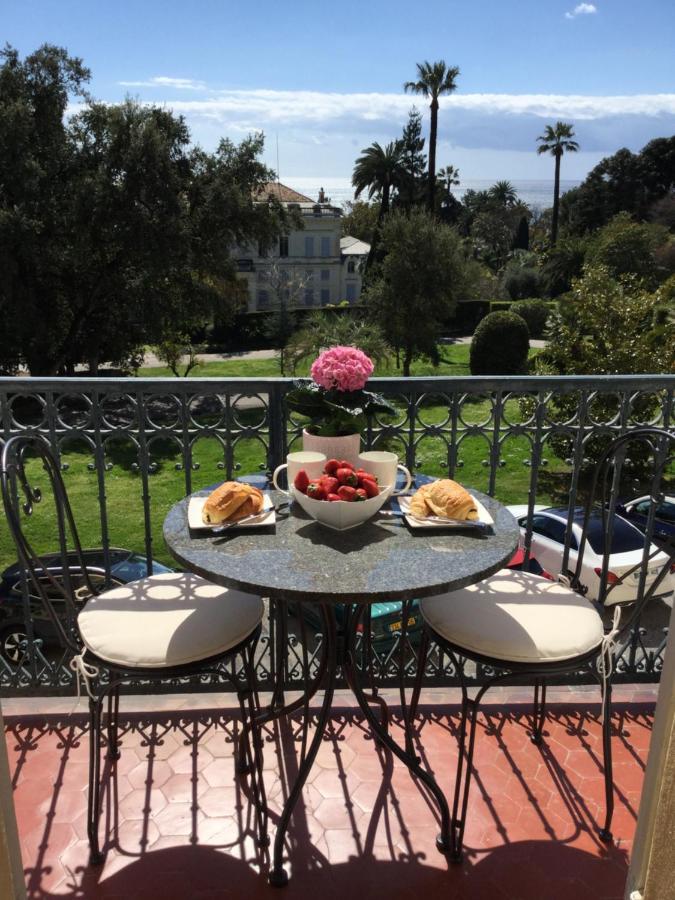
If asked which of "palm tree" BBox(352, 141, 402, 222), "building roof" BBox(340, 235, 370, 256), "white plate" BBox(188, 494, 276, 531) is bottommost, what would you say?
"white plate" BBox(188, 494, 276, 531)

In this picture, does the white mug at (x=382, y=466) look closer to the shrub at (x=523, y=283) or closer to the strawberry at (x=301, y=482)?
the strawberry at (x=301, y=482)

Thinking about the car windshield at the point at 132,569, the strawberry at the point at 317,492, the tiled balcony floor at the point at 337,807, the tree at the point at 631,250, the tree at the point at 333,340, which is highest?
the tree at the point at 631,250

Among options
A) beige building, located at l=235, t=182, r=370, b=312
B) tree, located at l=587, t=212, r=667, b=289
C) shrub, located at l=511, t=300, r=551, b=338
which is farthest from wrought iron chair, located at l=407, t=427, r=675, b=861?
beige building, located at l=235, t=182, r=370, b=312

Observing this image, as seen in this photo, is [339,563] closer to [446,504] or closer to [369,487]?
[369,487]

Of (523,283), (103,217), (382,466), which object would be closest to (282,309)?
(523,283)

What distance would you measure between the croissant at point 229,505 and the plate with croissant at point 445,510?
427mm

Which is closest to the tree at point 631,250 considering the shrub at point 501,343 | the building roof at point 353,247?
the shrub at point 501,343

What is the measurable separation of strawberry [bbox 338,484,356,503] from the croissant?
0.85 feet

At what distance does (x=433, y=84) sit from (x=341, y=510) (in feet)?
114

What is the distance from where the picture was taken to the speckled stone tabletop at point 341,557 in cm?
146

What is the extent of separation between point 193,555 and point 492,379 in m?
1.27

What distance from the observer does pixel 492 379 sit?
2355 millimetres

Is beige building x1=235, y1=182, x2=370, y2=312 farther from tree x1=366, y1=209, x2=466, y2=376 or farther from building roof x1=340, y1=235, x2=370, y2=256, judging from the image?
tree x1=366, y1=209, x2=466, y2=376

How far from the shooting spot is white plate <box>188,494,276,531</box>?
5.72 feet
